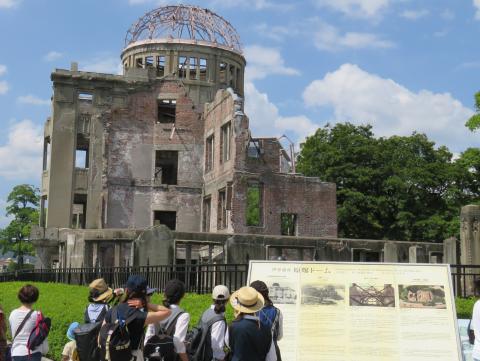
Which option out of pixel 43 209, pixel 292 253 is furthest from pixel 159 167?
pixel 292 253

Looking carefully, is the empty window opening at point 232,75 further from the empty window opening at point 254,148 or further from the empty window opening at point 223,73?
the empty window opening at point 254,148

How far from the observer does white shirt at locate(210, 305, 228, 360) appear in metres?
6.64

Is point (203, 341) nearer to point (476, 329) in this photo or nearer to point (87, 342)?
point (87, 342)

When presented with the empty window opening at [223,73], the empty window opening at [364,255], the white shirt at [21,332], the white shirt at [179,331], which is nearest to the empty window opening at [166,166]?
the empty window opening at [223,73]

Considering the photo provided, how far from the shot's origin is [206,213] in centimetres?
3741

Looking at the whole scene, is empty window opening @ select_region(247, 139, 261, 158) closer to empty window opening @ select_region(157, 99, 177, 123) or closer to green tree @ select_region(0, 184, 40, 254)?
empty window opening @ select_region(157, 99, 177, 123)

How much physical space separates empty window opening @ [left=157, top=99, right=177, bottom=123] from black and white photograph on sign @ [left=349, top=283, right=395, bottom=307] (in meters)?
32.3

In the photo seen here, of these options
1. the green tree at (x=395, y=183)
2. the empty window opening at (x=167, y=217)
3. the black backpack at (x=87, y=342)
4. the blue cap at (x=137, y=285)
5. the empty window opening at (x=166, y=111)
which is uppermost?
the empty window opening at (x=166, y=111)

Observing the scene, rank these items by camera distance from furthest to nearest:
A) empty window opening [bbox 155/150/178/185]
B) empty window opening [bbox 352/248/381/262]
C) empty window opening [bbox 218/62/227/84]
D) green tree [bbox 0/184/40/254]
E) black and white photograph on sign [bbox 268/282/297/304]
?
green tree [bbox 0/184/40/254], empty window opening [bbox 218/62/227/84], empty window opening [bbox 155/150/178/185], empty window opening [bbox 352/248/381/262], black and white photograph on sign [bbox 268/282/297/304]

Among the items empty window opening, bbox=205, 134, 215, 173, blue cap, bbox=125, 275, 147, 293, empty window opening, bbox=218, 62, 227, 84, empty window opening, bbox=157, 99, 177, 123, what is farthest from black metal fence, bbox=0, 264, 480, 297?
empty window opening, bbox=218, 62, 227, 84

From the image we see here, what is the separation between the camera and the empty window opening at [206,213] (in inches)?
1451

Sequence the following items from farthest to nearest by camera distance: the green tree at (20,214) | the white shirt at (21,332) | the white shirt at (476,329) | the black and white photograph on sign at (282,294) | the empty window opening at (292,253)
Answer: the green tree at (20,214) → the empty window opening at (292,253) → the black and white photograph on sign at (282,294) → the white shirt at (21,332) → the white shirt at (476,329)

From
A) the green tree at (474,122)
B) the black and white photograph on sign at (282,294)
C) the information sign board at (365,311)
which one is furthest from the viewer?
the green tree at (474,122)

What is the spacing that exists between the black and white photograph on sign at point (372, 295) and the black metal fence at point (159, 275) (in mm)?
3315
